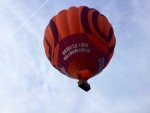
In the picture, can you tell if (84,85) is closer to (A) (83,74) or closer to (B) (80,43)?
(A) (83,74)

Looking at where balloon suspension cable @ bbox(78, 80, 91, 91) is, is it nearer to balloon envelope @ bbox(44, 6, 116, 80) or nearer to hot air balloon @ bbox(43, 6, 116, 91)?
hot air balloon @ bbox(43, 6, 116, 91)

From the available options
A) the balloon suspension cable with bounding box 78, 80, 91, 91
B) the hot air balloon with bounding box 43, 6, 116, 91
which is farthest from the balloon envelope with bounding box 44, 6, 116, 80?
the balloon suspension cable with bounding box 78, 80, 91, 91

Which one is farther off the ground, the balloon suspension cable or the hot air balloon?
the hot air balloon

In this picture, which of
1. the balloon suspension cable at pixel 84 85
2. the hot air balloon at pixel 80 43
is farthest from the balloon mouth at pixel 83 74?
the balloon suspension cable at pixel 84 85

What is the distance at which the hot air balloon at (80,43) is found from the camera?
3378cm

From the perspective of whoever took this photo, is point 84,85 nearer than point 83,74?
No

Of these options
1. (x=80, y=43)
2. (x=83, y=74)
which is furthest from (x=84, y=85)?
(x=80, y=43)

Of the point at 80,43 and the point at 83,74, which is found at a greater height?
the point at 80,43

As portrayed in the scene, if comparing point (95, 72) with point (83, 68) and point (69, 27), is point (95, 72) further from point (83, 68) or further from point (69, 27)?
point (69, 27)

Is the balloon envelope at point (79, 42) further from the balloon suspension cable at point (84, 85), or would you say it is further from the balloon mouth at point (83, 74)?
the balloon suspension cable at point (84, 85)

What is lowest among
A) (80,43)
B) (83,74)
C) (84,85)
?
(84,85)

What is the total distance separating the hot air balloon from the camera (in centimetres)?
3378

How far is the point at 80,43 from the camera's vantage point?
33781 mm

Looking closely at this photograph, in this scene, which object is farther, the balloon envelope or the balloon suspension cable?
the balloon suspension cable
